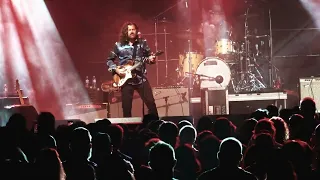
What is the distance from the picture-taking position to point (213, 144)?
16.5ft

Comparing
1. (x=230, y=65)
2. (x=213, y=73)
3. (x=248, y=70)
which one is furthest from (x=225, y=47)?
(x=213, y=73)

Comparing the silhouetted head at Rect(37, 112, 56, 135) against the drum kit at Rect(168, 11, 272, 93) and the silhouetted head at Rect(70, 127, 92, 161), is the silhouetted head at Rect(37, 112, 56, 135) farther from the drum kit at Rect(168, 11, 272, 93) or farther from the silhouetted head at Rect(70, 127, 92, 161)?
the drum kit at Rect(168, 11, 272, 93)

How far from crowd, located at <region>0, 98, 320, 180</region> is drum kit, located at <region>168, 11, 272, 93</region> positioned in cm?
744

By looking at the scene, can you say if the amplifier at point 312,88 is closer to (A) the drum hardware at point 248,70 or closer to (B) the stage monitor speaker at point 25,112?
(A) the drum hardware at point 248,70

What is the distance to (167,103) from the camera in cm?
1302

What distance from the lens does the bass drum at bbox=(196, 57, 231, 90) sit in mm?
13578

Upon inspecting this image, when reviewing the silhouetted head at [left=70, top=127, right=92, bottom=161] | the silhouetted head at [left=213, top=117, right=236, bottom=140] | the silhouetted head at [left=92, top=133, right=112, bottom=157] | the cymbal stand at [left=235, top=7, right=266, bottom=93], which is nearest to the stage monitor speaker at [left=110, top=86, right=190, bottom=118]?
the cymbal stand at [left=235, top=7, right=266, bottom=93]

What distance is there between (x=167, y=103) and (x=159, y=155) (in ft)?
30.9

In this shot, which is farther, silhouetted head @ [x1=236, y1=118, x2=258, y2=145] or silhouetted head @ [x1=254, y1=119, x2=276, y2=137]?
silhouetted head @ [x1=236, y1=118, x2=258, y2=145]

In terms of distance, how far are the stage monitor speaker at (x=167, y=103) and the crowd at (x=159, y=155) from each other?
656cm

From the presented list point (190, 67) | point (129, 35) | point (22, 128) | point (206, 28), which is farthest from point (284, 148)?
point (206, 28)

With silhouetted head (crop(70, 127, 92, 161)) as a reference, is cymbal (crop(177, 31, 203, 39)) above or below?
above

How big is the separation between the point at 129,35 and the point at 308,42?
803 centimetres

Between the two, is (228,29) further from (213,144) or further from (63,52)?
(213,144)
